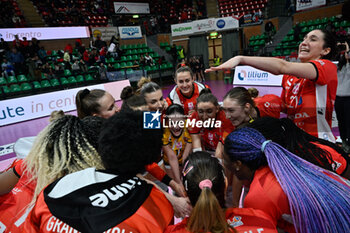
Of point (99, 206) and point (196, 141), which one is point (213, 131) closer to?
point (196, 141)

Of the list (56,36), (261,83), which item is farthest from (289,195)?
(56,36)

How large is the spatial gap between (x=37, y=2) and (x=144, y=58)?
884 centimetres

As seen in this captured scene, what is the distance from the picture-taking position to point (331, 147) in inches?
55.4

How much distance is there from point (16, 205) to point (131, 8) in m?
19.0

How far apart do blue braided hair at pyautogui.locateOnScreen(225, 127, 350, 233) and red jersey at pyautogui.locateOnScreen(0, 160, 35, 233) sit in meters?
1.39

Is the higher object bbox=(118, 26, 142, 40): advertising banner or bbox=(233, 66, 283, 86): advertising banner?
bbox=(118, 26, 142, 40): advertising banner

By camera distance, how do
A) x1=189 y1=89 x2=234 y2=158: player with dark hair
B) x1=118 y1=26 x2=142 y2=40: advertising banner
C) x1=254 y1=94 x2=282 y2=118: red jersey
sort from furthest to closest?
x1=118 y1=26 x2=142 y2=40: advertising banner < x1=189 y1=89 x2=234 y2=158: player with dark hair < x1=254 y1=94 x2=282 y2=118: red jersey

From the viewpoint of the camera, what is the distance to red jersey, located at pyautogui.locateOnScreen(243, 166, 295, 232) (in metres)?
1.09

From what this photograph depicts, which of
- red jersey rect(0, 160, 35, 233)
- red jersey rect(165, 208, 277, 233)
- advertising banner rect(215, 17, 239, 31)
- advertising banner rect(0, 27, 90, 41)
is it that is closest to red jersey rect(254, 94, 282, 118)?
red jersey rect(165, 208, 277, 233)

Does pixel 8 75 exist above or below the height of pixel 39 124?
above

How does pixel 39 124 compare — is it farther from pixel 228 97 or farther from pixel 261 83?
pixel 261 83

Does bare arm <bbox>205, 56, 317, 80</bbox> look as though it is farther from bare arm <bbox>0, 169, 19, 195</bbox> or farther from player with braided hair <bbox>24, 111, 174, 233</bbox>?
bare arm <bbox>0, 169, 19, 195</bbox>

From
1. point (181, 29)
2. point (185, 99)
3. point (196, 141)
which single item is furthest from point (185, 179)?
point (181, 29)

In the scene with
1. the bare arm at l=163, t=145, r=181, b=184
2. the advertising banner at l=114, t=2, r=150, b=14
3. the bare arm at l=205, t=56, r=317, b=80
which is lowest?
the bare arm at l=163, t=145, r=181, b=184
